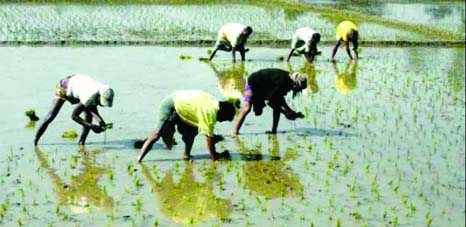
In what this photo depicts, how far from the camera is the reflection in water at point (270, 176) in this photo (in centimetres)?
707

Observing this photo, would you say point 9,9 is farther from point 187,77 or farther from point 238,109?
point 238,109

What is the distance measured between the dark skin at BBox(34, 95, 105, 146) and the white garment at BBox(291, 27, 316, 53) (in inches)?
278

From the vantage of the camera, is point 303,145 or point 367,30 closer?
point 303,145

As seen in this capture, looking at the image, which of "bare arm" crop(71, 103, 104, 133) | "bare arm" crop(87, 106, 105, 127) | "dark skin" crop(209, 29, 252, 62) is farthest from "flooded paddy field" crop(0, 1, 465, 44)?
"bare arm" crop(87, 106, 105, 127)

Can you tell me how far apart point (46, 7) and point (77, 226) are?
63.2 feet

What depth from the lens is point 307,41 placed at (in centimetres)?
1473

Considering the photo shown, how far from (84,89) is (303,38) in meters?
7.68

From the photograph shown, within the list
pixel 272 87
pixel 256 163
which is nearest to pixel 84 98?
pixel 256 163

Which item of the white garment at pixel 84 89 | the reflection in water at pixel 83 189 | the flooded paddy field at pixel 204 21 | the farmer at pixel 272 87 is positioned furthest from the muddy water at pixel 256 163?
the flooded paddy field at pixel 204 21

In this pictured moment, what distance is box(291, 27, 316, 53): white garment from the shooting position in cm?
1465

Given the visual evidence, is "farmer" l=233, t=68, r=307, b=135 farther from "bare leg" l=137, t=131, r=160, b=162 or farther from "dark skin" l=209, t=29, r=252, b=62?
"dark skin" l=209, t=29, r=252, b=62

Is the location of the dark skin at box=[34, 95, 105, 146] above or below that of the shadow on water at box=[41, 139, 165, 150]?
above

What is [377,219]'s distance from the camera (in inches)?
249

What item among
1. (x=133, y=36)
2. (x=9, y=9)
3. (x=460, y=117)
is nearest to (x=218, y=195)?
(x=460, y=117)
